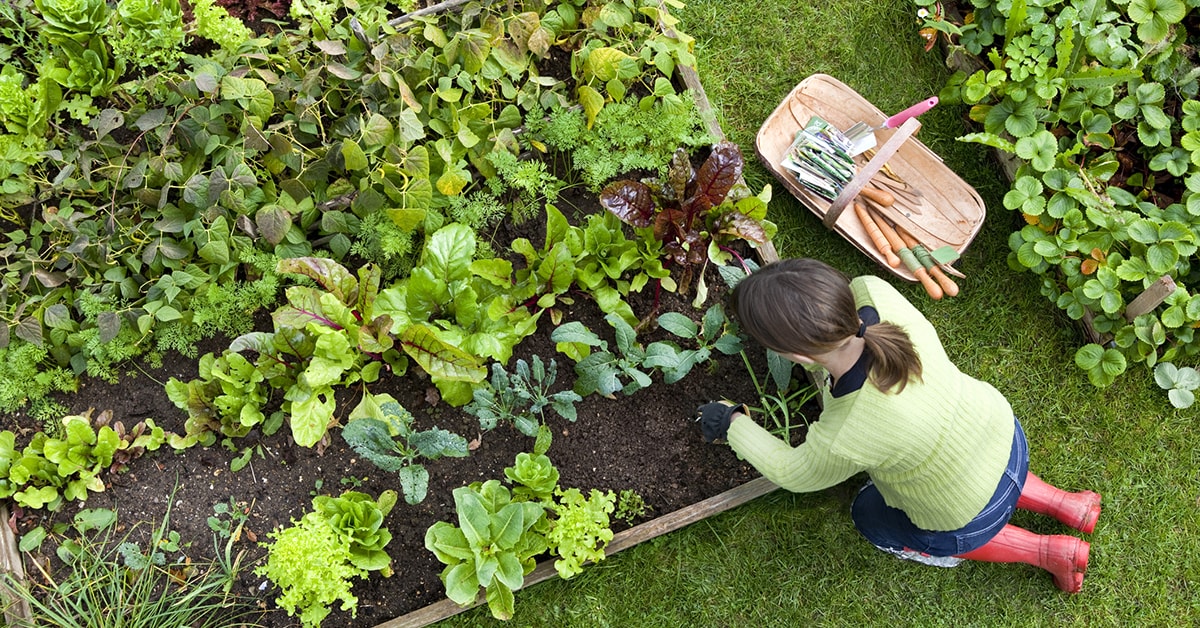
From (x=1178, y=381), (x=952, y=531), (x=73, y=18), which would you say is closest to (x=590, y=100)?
(x=73, y=18)

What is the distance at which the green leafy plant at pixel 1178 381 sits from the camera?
10.8ft

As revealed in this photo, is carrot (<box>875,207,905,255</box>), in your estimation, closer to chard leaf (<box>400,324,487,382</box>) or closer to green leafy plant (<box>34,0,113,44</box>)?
chard leaf (<box>400,324,487,382</box>)

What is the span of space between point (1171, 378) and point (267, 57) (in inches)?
141

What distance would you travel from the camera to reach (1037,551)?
302 centimetres

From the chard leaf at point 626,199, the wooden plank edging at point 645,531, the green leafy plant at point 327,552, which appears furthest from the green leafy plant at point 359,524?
the chard leaf at point 626,199

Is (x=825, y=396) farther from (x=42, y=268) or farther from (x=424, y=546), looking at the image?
(x=42, y=268)

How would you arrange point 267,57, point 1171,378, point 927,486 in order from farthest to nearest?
1. point 1171,378
2. point 267,57
3. point 927,486

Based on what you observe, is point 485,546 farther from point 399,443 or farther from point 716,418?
point 716,418

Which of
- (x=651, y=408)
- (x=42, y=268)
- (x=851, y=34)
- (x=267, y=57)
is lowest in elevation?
(x=651, y=408)

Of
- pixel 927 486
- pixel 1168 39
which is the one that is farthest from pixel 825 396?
pixel 1168 39

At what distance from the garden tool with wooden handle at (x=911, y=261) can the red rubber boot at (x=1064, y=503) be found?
74 centimetres

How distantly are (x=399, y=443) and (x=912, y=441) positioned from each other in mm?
1620

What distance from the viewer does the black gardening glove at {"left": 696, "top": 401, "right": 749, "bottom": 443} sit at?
2930 millimetres

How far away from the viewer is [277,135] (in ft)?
9.27
